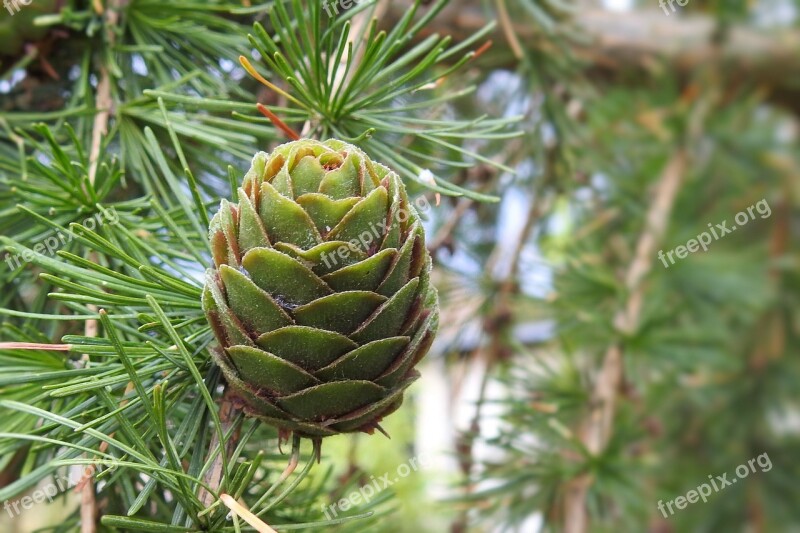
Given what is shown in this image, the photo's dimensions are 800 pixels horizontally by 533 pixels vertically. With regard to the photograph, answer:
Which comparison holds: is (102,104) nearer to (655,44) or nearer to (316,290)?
(316,290)

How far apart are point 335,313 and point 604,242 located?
0.67 metres

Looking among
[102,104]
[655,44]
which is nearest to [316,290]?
[102,104]

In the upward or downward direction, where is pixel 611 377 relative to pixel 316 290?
upward

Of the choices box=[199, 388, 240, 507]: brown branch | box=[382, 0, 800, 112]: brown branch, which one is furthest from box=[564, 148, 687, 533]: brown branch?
box=[199, 388, 240, 507]: brown branch

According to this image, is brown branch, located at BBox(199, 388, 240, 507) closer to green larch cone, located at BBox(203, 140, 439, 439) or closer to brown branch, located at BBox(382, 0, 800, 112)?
green larch cone, located at BBox(203, 140, 439, 439)

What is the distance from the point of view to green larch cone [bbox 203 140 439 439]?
253 millimetres

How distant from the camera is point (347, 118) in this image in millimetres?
349

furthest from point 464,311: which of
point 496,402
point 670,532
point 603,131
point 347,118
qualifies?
point 670,532

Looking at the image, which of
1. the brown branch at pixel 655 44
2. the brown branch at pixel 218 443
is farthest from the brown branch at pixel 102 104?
the brown branch at pixel 655 44

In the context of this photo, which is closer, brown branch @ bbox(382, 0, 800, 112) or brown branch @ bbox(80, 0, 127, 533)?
brown branch @ bbox(80, 0, 127, 533)

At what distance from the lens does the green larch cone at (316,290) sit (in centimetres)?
25

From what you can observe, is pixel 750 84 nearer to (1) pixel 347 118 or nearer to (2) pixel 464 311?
(2) pixel 464 311

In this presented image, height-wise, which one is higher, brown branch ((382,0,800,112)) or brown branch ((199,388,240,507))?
brown branch ((382,0,800,112))

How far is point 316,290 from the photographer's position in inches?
10.1
